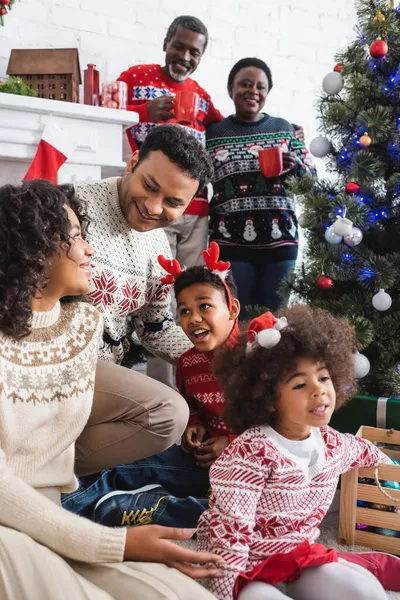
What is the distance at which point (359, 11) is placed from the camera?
1978 millimetres

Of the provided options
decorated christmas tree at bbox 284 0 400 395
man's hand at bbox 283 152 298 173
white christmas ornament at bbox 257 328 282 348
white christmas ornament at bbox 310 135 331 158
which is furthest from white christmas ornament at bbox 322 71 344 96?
white christmas ornament at bbox 257 328 282 348

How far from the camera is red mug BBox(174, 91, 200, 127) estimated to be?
2.19 m

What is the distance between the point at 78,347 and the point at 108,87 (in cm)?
133

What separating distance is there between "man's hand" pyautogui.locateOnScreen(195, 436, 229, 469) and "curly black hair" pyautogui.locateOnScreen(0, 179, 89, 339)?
0.67 m

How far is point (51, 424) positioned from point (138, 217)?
1.99ft

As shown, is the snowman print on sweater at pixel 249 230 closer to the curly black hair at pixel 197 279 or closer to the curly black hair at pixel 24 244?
the curly black hair at pixel 197 279

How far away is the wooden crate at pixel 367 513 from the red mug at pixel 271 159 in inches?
47.8

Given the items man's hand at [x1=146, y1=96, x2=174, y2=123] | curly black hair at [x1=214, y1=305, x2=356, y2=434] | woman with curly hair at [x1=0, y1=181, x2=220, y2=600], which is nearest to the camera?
woman with curly hair at [x1=0, y1=181, x2=220, y2=600]

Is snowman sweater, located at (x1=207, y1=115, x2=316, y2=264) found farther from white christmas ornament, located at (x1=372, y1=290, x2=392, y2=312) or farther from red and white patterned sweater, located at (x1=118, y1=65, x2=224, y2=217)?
white christmas ornament, located at (x1=372, y1=290, x2=392, y2=312)

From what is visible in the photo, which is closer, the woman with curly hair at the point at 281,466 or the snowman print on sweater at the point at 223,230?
the woman with curly hair at the point at 281,466

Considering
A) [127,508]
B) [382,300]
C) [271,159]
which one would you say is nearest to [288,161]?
[271,159]

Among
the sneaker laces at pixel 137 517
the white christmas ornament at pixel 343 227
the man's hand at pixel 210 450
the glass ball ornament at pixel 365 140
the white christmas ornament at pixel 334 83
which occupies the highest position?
the white christmas ornament at pixel 334 83

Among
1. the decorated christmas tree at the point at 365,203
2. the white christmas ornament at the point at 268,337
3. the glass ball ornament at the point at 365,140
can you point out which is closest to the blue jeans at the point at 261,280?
the decorated christmas tree at the point at 365,203

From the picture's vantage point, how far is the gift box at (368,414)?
1808 millimetres
